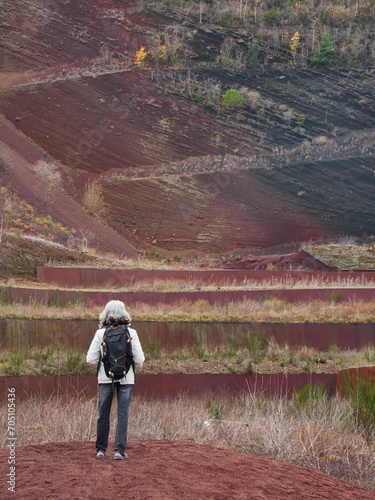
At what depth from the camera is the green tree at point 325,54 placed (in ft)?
133

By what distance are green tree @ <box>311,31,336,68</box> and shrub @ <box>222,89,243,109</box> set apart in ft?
22.4

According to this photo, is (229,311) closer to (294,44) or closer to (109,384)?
(109,384)

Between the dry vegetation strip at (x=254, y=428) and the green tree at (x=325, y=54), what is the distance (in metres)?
35.2

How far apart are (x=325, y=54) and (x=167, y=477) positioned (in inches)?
1556

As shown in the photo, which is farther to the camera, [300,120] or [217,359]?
[300,120]

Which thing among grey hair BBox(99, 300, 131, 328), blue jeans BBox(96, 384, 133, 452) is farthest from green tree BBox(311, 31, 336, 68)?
blue jeans BBox(96, 384, 133, 452)

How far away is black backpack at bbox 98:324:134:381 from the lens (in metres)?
5.51

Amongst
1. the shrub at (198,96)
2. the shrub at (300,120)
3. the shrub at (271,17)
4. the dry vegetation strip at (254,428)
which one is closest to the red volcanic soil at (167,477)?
the dry vegetation strip at (254,428)

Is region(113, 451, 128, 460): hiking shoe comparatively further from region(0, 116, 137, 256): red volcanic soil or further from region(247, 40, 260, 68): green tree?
region(247, 40, 260, 68): green tree

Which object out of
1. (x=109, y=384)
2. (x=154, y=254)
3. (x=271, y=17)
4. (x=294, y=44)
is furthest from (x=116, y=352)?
(x=271, y=17)

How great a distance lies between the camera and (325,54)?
41125mm

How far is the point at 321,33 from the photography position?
4294 centimetres

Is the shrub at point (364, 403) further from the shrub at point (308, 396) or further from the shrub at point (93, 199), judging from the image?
the shrub at point (93, 199)

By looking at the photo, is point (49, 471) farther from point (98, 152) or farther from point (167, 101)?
point (167, 101)
